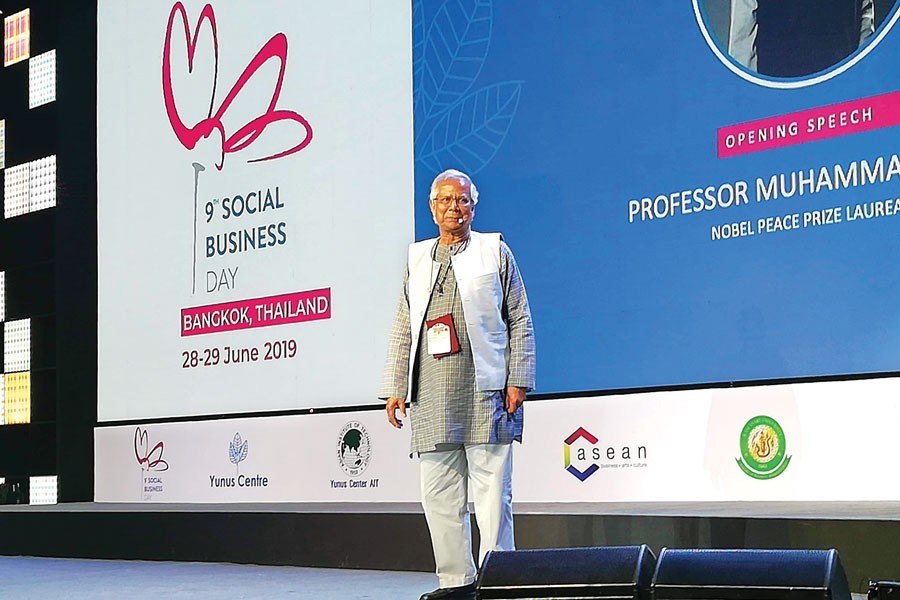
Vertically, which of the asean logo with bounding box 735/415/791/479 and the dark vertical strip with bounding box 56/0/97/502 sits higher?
the dark vertical strip with bounding box 56/0/97/502

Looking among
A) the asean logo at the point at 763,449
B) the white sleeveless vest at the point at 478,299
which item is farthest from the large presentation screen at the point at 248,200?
the white sleeveless vest at the point at 478,299

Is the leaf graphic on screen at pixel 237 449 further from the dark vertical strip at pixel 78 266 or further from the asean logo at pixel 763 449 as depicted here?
the asean logo at pixel 763 449

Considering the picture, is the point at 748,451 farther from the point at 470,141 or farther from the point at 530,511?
the point at 470,141

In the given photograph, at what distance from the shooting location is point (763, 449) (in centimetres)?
416

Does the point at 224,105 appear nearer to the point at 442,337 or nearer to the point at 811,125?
the point at 811,125

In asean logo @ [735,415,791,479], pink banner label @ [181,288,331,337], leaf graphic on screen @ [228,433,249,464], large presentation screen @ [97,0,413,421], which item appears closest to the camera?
asean logo @ [735,415,791,479]

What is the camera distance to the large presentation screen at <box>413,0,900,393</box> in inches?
160

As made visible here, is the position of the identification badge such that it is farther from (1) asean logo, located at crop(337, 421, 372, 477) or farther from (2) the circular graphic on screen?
(1) asean logo, located at crop(337, 421, 372, 477)

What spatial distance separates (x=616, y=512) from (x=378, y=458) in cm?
170

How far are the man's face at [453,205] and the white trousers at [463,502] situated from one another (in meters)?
0.56

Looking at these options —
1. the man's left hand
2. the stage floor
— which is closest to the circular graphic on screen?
the man's left hand

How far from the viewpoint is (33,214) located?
282 inches

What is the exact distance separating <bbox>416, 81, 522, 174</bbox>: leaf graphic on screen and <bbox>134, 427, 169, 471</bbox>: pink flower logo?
213 cm

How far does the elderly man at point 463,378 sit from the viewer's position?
317cm
